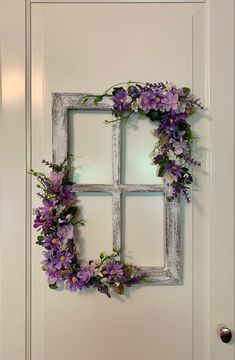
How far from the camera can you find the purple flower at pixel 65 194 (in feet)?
3.04

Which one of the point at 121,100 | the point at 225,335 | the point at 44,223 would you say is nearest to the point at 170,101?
the point at 121,100

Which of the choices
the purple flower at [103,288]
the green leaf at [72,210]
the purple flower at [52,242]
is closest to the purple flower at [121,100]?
the green leaf at [72,210]

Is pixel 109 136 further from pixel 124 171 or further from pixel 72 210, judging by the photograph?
pixel 72 210

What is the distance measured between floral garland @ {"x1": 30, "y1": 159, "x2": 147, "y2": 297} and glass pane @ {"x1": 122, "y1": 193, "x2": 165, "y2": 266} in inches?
2.0

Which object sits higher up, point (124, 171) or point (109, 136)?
point (109, 136)

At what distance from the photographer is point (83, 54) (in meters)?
0.96

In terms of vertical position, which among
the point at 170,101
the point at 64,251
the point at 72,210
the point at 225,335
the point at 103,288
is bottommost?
the point at 225,335

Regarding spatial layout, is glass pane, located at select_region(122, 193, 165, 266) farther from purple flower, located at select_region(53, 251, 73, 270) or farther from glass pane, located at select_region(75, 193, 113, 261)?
purple flower, located at select_region(53, 251, 73, 270)

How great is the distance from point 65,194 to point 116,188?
0.53 feet

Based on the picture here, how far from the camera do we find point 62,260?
35.8 inches

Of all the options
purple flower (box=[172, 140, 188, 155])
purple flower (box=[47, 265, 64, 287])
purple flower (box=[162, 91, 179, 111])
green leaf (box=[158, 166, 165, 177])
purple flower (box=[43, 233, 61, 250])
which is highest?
purple flower (box=[162, 91, 179, 111])

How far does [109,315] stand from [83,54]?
2.76ft

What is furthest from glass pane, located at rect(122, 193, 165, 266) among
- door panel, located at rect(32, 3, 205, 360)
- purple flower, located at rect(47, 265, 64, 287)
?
purple flower, located at rect(47, 265, 64, 287)

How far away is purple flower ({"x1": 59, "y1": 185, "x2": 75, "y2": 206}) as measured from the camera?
925mm
